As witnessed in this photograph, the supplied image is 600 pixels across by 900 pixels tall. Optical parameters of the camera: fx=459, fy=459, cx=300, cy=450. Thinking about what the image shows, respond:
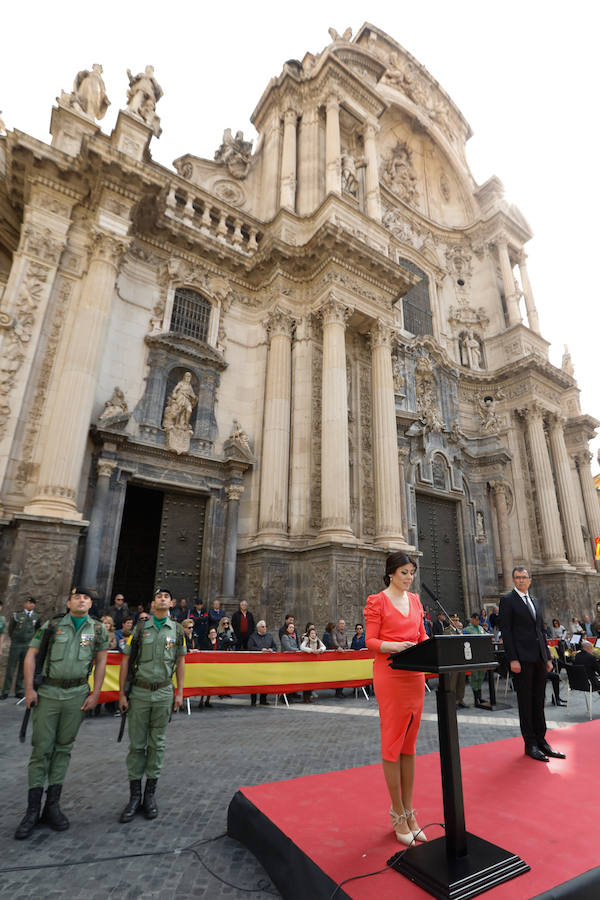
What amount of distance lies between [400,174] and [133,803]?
29956 millimetres

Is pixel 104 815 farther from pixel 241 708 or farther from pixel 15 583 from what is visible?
pixel 15 583

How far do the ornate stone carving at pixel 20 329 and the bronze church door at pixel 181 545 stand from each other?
4967 millimetres

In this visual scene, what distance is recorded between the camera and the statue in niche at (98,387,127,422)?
12.6 metres

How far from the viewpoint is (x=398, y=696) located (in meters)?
2.97

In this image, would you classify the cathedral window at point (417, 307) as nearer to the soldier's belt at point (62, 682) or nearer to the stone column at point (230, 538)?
the stone column at point (230, 538)

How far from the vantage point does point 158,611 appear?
4.36 metres

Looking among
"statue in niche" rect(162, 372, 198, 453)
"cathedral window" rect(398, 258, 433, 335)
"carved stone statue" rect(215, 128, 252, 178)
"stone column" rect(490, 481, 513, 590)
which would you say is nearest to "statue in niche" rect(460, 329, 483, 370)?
"cathedral window" rect(398, 258, 433, 335)

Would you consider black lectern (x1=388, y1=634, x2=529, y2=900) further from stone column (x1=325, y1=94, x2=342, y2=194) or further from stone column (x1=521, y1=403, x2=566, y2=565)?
stone column (x1=521, y1=403, x2=566, y2=565)

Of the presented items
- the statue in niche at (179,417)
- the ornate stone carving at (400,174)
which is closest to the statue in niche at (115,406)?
the statue in niche at (179,417)

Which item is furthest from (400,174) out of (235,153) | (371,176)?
(235,153)

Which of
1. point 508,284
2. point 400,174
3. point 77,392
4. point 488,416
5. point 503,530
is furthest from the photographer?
point 400,174

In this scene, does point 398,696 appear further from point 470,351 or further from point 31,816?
point 470,351

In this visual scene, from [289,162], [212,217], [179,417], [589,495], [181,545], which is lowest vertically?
[181,545]

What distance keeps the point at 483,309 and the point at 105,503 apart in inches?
899
